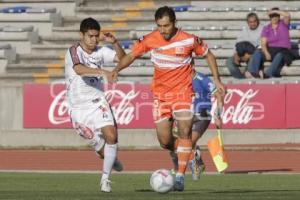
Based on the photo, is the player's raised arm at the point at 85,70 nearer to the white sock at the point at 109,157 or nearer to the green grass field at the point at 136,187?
the white sock at the point at 109,157

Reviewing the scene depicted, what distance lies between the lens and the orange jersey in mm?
15414

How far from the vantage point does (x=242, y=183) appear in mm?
17047

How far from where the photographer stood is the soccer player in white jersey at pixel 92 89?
15.5m

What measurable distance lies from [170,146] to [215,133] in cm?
1019

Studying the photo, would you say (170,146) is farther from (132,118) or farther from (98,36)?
(132,118)

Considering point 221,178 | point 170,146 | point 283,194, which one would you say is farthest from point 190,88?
point 221,178

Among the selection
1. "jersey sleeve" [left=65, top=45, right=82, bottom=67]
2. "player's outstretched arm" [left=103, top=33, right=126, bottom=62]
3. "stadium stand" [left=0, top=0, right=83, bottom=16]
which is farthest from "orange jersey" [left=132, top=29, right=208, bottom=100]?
"stadium stand" [left=0, top=0, right=83, bottom=16]

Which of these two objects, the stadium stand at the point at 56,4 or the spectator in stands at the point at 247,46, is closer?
the spectator in stands at the point at 247,46

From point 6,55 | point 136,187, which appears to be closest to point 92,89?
point 136,187

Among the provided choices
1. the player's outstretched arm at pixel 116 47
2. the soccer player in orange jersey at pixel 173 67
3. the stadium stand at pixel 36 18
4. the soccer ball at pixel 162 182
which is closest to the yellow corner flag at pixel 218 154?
the soccer player in orange jersey at pixel 173 67

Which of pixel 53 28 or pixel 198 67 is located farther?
pixel 53 28

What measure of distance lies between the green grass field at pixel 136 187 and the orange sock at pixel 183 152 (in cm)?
33

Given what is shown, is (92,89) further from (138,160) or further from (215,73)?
(138,160)

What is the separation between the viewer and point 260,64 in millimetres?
27625
